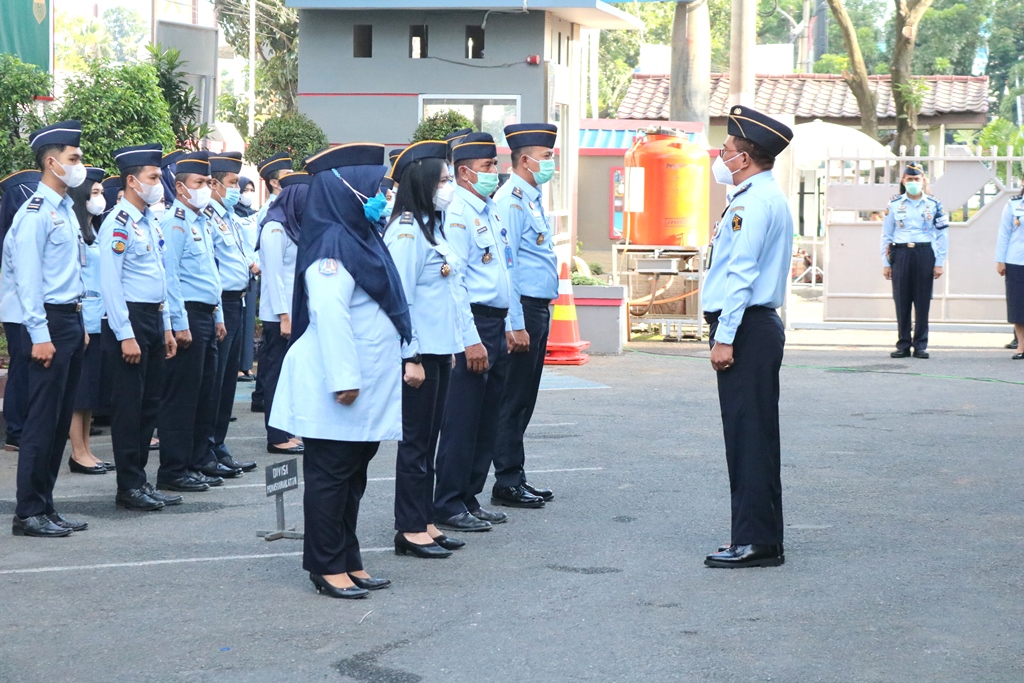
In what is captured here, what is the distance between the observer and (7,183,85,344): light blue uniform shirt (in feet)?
23.0

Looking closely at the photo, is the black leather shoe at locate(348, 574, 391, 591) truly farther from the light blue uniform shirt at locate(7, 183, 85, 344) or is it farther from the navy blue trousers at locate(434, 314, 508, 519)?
the light blue uniform shirt at locate(7, 183, 85, 344)

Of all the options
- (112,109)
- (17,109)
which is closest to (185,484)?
(112,109)

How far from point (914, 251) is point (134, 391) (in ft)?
34.9

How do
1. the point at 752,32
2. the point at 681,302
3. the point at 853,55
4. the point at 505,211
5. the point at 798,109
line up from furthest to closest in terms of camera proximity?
1. the point at 798,109
2. the point at 853,55
3. the point at 752,32
4. the point at 681,302
5. the point at 505,211

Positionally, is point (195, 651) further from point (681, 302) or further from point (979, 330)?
point (979, 330)

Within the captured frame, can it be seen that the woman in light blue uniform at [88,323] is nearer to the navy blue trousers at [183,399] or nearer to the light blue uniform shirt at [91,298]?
the light blue uniform shirt at [91,298]

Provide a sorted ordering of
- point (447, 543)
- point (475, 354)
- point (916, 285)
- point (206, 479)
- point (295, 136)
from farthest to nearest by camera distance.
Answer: point (295, 136), point (916, 285), point (206, 479), point (475, 354), point (447, 543)

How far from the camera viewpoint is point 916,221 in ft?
51.5

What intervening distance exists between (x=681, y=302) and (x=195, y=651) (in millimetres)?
13455

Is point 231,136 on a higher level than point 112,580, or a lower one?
higher

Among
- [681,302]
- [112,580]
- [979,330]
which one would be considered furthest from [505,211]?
[979,330]

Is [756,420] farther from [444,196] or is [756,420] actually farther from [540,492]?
[540,492]

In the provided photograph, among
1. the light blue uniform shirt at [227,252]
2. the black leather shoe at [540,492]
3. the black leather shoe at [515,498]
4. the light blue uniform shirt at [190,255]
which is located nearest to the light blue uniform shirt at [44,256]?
the light blue uniform shirt at [190,255]

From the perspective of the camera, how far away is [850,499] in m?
8.16
